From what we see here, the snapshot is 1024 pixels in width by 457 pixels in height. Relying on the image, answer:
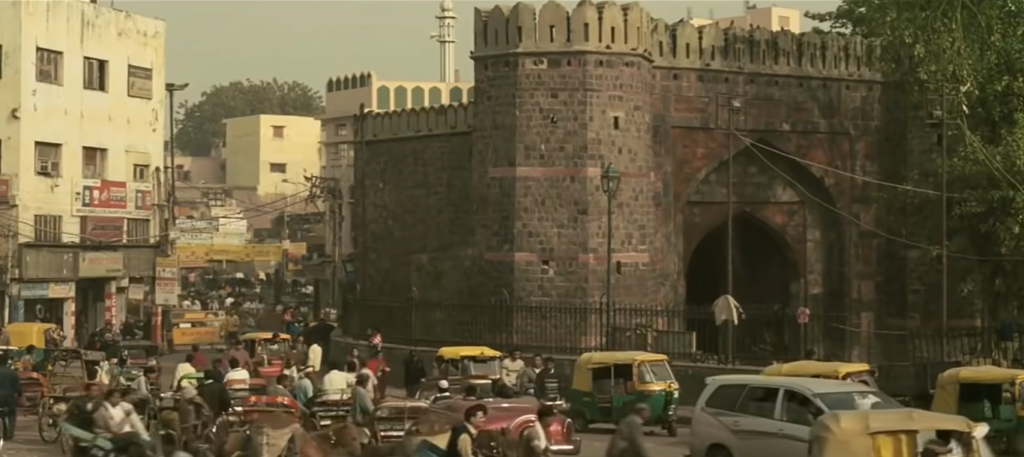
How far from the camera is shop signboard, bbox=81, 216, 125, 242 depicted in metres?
37.8

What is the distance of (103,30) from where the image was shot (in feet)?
127

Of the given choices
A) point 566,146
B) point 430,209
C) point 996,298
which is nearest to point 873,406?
point 566,146

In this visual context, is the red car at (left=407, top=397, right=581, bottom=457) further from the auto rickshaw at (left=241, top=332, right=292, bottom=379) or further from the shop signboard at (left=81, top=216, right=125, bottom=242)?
the shop signboard at (left=81, top=216, right=125, bottom=242)

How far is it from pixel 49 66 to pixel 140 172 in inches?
152

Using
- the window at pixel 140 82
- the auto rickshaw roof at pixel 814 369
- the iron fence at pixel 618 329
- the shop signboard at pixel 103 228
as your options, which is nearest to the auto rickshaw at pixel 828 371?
the auto rickshaw roof at pixel 814 369

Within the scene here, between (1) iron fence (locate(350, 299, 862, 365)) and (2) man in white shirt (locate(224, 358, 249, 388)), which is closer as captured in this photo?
(2) man in white shirt (locate(224, 358, 249, 388))

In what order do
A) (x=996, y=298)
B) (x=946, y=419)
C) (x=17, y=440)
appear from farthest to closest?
(x=996, y=298) < (x=17, y=440) < (x=946, y=419)

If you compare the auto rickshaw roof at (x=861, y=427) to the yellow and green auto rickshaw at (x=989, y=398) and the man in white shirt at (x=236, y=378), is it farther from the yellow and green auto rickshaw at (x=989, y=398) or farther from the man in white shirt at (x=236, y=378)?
the man in white shirt at (x=236, y=378)

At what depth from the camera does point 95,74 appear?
38.7 metres

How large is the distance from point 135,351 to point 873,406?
54.4 feet

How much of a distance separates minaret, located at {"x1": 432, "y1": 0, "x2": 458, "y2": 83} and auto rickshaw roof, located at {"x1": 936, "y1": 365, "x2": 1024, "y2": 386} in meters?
47.6

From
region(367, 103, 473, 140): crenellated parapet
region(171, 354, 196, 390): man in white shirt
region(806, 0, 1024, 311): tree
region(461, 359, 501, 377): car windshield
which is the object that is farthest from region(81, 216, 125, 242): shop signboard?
region(806, 0, 1024, 311): tree

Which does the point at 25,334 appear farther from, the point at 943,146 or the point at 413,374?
the point at 943,146

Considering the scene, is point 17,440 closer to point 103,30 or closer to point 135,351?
point 135,351
